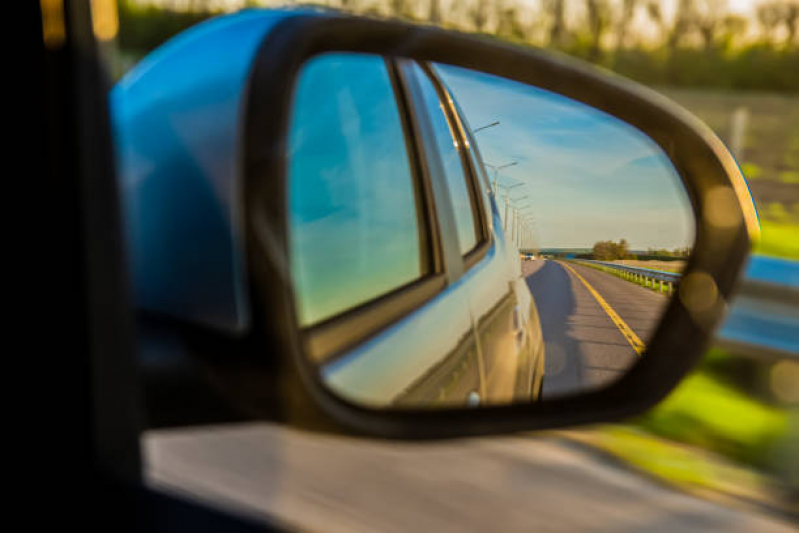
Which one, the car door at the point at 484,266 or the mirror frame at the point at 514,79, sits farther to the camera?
the car door at the point at 484,266

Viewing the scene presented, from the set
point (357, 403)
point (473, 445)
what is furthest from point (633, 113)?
point (473, 445)

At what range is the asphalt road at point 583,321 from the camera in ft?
5.47

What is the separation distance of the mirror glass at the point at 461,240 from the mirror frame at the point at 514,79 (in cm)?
4

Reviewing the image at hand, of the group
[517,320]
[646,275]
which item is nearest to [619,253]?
[646,275]

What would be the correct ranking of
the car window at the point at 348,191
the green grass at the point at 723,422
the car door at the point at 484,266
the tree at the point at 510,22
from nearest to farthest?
1. the car window at the point at 348,191
2. the car door at the point at 484,266
3. the green grass at the point at 723,422
4. the tree at the point at 510,22

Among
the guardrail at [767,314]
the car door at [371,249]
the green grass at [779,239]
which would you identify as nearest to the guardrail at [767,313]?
the guardrail at [767,314]

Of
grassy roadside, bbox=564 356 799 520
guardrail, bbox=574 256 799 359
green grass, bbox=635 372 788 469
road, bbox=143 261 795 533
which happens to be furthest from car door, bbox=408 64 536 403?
guardrail, bbox=574 256 799 359

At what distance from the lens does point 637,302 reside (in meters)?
1.89

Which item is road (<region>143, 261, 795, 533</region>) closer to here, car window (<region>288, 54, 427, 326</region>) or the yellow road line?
the yellow road line

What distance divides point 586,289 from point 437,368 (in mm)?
389

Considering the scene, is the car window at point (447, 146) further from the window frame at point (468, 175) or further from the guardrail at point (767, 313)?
the guardrail at point (767, 313)

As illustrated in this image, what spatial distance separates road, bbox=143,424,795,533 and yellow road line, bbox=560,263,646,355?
35.3 inches

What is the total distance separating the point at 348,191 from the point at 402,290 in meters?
0.41

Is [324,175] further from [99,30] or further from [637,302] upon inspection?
[637,302]
